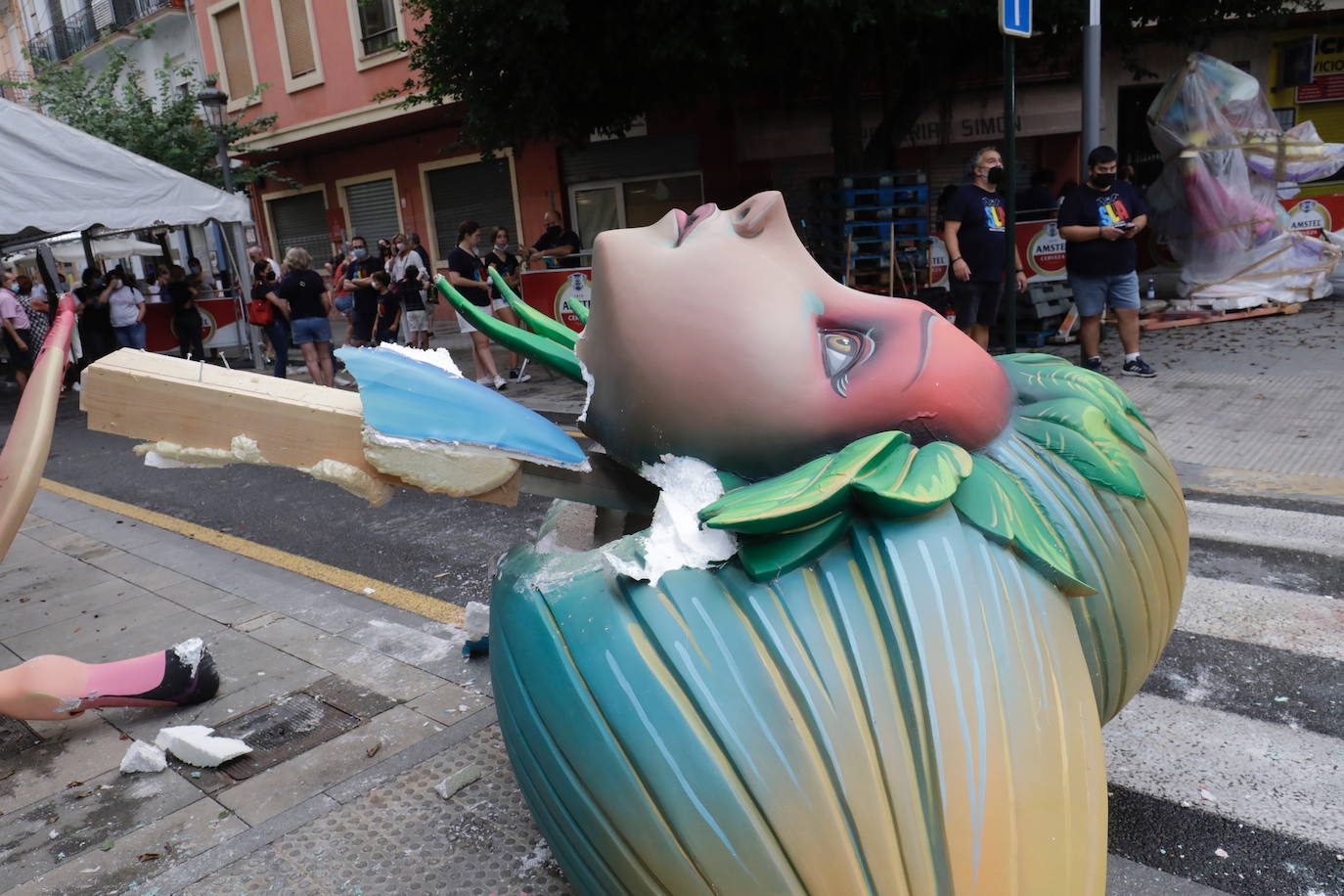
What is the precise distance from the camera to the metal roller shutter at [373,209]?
19688mm

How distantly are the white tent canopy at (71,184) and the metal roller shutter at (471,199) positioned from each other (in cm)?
898

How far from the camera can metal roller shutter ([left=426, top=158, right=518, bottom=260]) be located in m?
17.5

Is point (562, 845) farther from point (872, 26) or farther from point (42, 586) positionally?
point (872, 26)

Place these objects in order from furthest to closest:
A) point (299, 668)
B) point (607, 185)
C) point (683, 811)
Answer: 1. point (607, 185)
2. point (299, 668)
3. point (683, 811)

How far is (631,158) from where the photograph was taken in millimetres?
15812

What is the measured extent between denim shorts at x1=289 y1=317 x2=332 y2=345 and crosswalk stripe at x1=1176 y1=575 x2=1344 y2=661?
8.72m

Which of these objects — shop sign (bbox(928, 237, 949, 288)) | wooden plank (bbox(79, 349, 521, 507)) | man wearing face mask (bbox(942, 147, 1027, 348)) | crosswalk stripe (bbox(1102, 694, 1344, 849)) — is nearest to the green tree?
shop sign (bbox(928, 237, 949, 288))

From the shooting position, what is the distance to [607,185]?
53.2ft

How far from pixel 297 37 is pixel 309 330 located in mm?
12476

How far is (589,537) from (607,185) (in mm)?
14660

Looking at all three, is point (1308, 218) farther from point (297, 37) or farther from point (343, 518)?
point (297, 37)

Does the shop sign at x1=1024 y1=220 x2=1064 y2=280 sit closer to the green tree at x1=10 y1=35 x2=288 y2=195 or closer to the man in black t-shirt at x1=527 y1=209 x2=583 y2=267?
the man in black t-shirt at x1=527 y1=209 x2=583 y2=267

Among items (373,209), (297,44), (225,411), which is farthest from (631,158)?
(225,411)

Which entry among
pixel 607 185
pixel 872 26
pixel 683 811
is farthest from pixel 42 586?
pixel 607 185
